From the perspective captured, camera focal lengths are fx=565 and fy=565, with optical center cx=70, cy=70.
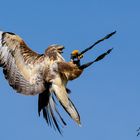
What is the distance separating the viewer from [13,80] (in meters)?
6.70

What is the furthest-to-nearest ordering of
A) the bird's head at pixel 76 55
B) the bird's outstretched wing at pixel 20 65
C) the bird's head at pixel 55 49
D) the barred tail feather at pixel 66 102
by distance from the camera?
the bird's head at pixel 55 49 < the bird's outstretched wing at pixel 20 65 < the barred tail feather at pixel 66 102 < the bird's head at pixel 76 55

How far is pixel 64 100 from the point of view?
623 cm

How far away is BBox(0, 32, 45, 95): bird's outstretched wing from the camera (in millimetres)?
6484

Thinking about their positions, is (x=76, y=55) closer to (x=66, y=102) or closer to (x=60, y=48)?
(x=66, y=102)

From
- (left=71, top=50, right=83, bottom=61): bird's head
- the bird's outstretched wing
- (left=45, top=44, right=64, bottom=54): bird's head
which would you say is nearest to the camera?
(left=71, top=50, right=83, bottom=61): bird's head

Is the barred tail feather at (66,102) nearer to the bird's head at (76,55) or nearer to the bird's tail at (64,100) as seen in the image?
the bird's tail at (64,100)

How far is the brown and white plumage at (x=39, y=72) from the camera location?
250 inches

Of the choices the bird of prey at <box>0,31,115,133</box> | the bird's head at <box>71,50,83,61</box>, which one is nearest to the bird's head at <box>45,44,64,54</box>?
the bird of prey at <box>0,31,115,133</box>

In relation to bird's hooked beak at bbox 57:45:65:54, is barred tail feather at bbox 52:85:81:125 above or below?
below

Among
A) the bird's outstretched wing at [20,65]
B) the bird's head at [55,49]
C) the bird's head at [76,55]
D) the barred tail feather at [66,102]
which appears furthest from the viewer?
the bird's head at [55,49]

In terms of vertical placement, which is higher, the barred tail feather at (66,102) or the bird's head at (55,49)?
the bird's head at (55,49)

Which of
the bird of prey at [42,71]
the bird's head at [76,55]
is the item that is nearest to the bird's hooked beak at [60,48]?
the bird of prey at [42,71]

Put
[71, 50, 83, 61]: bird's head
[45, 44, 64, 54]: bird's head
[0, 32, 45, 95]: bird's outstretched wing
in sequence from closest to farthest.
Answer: [71, 50, 83, 61]: bird's head, [0, 32, 45, 95]: bird's outstretched wing, [45, 44, 64, 54]: bird's head

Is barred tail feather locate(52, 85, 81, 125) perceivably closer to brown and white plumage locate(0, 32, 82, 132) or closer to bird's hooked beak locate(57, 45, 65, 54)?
brown and white plumage locate(0, 32, 82, 132)
